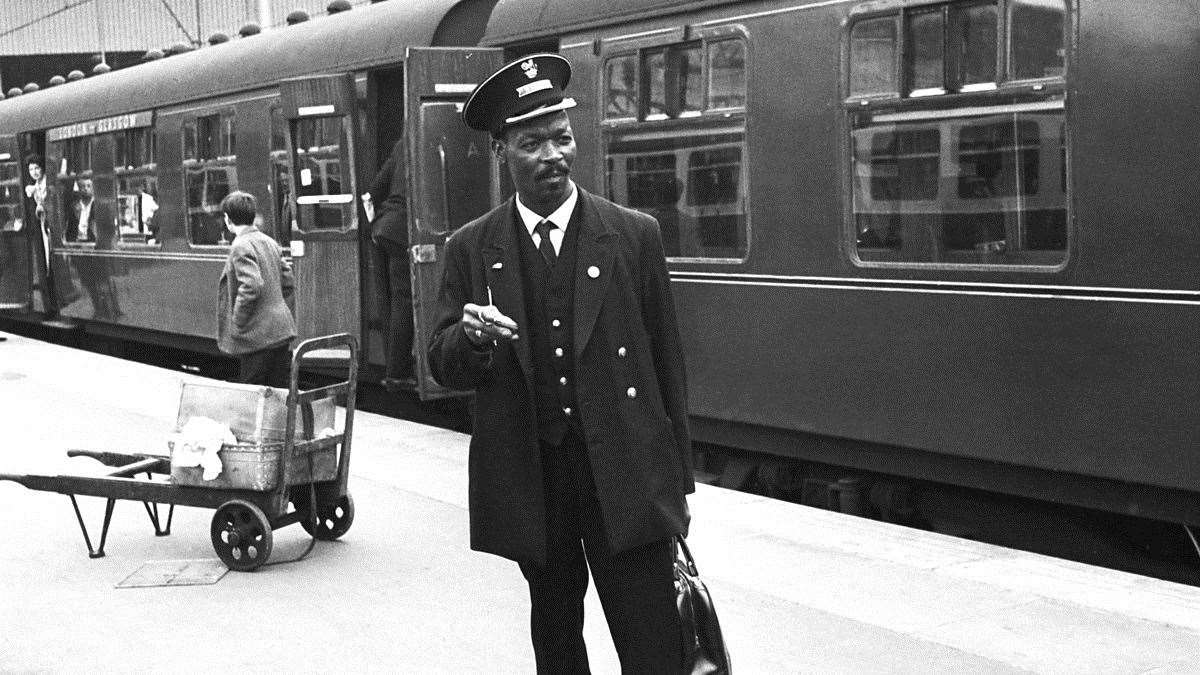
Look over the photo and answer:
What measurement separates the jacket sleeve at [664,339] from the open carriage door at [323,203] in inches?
337

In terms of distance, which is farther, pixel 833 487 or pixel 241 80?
pixel 241 80

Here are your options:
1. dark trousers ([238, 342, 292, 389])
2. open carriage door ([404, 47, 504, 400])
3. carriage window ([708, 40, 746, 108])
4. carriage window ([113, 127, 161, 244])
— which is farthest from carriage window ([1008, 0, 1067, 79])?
carriage window ([113, 127, 161, 244])

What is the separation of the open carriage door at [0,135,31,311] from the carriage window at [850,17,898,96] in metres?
16.4

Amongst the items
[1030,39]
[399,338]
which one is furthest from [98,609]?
[399,338]

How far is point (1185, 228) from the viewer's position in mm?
6359

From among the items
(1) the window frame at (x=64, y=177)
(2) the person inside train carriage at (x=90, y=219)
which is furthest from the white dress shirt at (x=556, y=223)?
(1) the window frame at (x=64, y=177)

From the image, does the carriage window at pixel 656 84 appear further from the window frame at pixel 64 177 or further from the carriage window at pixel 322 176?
the window frame at pixel 64 177

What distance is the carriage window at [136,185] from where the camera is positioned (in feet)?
56.3

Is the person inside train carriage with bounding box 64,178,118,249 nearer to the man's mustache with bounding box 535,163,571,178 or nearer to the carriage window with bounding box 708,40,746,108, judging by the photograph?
the carriage window with bounding box 708,40,746,108

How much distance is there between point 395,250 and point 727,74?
3.70 m

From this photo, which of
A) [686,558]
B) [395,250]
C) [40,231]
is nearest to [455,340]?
[686,558]

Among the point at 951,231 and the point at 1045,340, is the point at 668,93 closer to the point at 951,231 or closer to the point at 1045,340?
the point at 951,231

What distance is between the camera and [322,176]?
1280 centimetres

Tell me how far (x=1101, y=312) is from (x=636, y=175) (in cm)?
327
